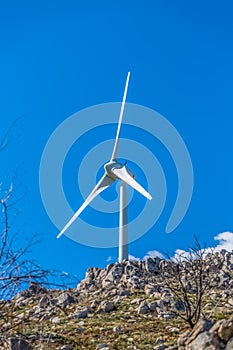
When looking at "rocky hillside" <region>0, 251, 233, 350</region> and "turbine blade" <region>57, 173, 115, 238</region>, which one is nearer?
"rocky hillside" <region>0, 251, 233, 350</region>

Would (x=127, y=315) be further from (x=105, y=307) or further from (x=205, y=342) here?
(x=205, y=342)

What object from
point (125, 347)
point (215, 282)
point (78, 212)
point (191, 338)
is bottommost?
point (191, 338)

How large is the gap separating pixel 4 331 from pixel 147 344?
56.9 feet

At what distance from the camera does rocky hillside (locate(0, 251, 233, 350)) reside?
1098cm

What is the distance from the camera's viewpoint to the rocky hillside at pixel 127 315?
1098cm

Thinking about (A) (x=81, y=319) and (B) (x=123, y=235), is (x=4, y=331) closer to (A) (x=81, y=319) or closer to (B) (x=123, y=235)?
(A) (x=81, y=319)

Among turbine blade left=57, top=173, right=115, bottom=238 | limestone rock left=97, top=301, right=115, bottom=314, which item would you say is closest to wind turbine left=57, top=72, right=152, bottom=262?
turbine blade left=57, top=173, right=115, bottom=238

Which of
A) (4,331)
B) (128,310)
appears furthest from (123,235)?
(4,331)

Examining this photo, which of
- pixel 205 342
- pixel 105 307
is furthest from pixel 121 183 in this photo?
pixel 205 342

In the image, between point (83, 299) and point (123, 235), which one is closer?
point (83, 299)

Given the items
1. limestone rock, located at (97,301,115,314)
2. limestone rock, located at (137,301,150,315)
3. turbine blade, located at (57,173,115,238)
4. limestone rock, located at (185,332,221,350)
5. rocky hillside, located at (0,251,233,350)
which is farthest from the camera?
turbine blade, located at (57,173,115,238)

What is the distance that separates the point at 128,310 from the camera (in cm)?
3503

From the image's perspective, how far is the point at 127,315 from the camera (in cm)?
3291

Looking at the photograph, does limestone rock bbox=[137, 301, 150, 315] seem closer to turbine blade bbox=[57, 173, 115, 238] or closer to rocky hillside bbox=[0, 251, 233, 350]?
rocky hillside bbox=[0, 251, 233, 350]
